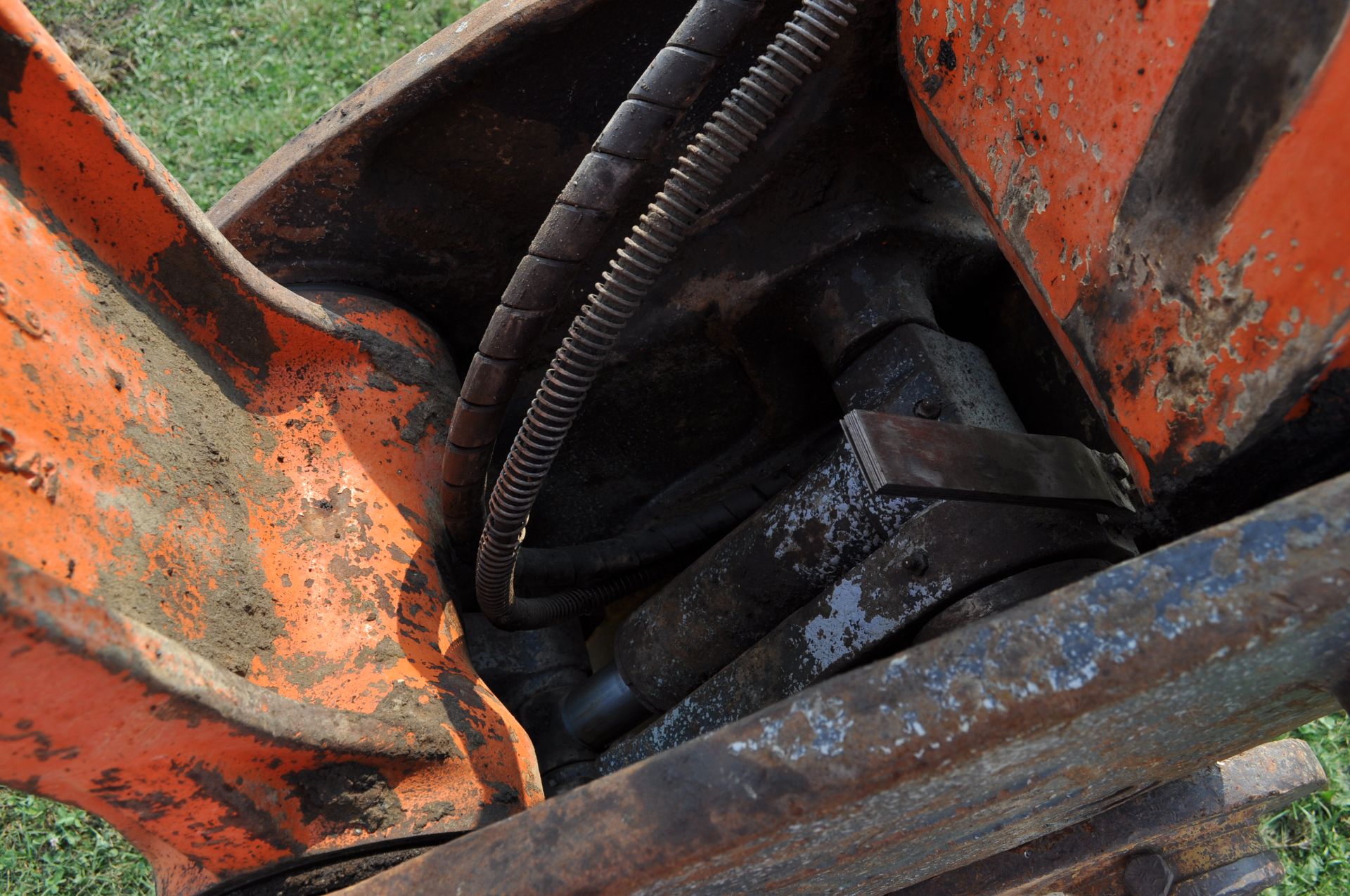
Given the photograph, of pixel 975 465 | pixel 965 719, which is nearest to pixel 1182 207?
pixel 975 465

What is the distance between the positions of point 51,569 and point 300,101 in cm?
302

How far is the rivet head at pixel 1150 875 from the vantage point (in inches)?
72.4

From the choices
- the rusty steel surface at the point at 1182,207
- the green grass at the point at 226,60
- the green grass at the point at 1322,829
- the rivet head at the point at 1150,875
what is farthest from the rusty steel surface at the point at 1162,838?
the green grass at the point at 226,60

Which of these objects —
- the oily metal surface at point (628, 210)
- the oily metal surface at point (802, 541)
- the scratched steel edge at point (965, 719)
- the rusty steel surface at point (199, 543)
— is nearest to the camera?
the scratched steel edge at point (965, 719)

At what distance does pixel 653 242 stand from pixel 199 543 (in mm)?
763

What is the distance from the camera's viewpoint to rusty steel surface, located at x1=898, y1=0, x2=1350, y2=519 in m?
→ 0.90

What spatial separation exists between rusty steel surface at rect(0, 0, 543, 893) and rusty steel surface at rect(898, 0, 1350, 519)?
103 centimetres

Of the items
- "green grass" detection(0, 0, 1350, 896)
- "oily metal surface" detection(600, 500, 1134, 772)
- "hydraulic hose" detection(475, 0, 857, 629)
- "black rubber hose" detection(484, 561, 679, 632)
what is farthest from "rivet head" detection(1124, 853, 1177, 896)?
"green grass" detection(0, 0, 1350, 896)

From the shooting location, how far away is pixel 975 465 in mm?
1346

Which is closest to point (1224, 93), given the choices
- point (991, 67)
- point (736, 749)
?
point (991, 67)

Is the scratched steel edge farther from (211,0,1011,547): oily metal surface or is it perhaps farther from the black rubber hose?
(211,0,1011,547): oily metal surface

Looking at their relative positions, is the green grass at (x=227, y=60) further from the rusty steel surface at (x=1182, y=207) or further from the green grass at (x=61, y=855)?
the rusty steel surface at (x=1182, y=207)

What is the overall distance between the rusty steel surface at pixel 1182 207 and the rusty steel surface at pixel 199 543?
40.7 inches

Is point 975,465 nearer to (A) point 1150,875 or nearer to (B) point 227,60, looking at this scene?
(A) point 1150,875
